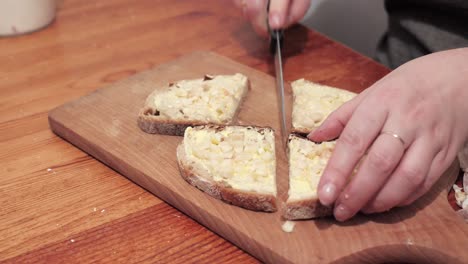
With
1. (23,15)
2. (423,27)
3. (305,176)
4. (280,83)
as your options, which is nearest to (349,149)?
(305,176)

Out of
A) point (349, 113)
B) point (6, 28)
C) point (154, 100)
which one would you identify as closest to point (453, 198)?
point (349, 113)

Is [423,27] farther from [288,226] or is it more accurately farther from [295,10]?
[288,226]

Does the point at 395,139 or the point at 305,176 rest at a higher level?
the point at 395,139

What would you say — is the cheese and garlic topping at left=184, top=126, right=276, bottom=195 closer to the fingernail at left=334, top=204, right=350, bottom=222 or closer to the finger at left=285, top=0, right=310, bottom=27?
the fingernail at left=334, top=204, right=350, bottom=222

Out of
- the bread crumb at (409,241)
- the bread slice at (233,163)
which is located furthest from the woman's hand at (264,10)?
the bread crumb at (409,241)

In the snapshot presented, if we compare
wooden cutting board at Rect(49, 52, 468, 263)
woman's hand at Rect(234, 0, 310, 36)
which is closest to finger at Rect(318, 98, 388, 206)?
wooden cutting board at Rect(49, 52, 468, 263)

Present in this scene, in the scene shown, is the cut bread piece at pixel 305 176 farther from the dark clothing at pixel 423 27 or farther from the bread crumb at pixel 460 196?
the dark clothing at pixel 423 27
